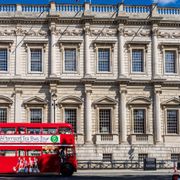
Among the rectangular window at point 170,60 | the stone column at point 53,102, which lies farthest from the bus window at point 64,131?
the rectangular window at point 170,60

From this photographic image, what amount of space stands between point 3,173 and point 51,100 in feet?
40.9

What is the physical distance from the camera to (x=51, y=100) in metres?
48.9

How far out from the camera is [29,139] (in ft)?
122

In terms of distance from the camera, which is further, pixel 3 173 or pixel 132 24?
pixel 132 24

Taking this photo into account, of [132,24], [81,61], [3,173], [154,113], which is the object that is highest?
[132,24]

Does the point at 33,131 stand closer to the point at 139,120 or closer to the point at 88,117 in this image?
the point at 88,117

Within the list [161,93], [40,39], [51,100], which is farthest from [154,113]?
[40,39]

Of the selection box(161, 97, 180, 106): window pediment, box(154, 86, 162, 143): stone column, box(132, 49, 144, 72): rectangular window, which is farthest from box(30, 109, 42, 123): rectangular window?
box(161, 97, 180, 106): window pediment

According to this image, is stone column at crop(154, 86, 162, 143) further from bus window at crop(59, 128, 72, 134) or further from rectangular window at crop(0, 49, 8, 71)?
rectangular window at crop(0, 49, 8, 71)

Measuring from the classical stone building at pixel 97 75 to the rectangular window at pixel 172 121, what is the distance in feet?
0.33

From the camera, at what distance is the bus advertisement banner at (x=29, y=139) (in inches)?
1448

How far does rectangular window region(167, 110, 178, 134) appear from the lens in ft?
165

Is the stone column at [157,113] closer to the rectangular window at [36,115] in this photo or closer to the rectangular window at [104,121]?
the rectangular window at [104,121]

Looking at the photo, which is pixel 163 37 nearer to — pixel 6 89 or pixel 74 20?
pixel 74 20
